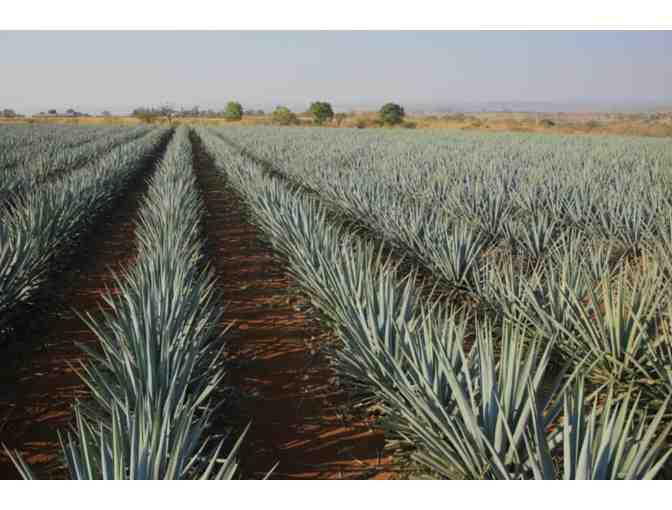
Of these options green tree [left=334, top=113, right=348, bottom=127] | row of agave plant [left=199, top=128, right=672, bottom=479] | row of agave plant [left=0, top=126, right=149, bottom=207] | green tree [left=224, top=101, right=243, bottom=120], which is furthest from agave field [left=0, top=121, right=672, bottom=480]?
green tree [left=224, top=101, right=243, bottom=120]

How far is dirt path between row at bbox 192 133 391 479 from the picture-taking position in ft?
8.39

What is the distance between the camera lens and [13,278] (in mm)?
3777

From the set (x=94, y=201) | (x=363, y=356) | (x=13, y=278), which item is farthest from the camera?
(x=94, y=201)

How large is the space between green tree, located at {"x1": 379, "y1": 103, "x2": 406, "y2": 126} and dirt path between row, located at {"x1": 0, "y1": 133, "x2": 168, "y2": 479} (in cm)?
6226

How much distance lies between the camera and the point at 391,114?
66.2 m

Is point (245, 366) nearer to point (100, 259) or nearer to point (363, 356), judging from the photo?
point (363, 356)

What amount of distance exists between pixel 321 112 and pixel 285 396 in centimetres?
7653

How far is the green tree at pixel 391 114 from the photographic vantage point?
65.8 meters

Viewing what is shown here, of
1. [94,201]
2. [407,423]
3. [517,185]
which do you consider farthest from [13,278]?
[517,185]

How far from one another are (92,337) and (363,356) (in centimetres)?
218

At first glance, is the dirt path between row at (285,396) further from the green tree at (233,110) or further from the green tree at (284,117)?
the green tree at (233,110)

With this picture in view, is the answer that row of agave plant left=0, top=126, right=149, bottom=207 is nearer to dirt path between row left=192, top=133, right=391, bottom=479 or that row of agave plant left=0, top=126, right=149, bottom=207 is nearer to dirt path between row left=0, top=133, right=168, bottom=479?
dirt path between row left=0, top=133, right=168, bottom=479

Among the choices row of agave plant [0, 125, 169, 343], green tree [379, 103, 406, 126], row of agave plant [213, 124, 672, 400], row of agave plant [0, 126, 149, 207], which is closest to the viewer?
row of agave plant [213, 124, 672, 400]

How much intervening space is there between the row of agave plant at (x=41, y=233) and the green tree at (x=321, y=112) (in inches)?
2722
